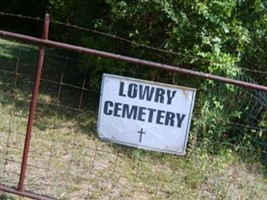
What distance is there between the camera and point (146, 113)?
3.71 metres

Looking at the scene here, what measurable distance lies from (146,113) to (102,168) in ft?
4.68

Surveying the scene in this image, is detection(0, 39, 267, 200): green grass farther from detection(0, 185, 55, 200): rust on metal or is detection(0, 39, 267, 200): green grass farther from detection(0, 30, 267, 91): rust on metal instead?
detection(0, 30, 267, 91): rust on metal

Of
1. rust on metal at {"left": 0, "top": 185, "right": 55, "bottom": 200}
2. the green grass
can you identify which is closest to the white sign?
rust on metal at {"left": 0, "top": 185, "right": 55, "bottom": 200}

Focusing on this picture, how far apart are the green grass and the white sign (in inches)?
35.6

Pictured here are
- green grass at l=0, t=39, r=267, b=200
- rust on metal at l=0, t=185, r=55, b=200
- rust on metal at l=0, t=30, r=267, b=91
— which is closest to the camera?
rust on metal at l=0, t=30, r=267, b=91

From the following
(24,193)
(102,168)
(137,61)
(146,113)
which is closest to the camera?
(137,61)

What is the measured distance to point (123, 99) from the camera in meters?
3.70

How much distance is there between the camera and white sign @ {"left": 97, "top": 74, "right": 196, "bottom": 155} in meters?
3.67

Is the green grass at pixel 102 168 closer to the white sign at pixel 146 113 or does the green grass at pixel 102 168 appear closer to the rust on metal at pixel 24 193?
the rust on metal at pixel 24 193

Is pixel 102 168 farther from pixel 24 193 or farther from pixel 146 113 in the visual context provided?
pixel 146 113

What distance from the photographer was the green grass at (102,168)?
4562mm

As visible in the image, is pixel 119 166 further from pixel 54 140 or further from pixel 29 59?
pixel 29 59

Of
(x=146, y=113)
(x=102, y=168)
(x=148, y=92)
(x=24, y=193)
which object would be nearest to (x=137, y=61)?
(x=148, y=92)

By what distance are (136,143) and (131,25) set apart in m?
2.65
